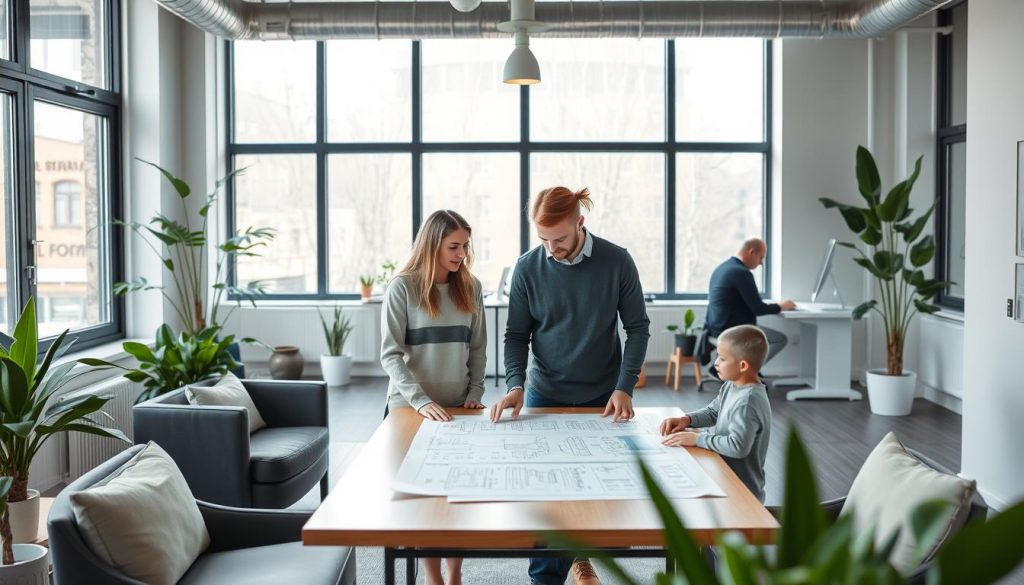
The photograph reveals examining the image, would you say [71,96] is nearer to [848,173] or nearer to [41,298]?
[41,298]

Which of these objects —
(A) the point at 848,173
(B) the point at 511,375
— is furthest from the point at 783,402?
(B) the point at 511,375

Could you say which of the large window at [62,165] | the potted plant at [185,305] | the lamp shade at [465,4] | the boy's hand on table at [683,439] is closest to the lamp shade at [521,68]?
the lamp shade at [465,4]

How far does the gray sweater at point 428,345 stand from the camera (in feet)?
A: 9.62

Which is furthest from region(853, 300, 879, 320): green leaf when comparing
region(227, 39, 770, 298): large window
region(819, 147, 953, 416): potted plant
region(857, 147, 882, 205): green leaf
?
region(227, 39, 770, 298): large window

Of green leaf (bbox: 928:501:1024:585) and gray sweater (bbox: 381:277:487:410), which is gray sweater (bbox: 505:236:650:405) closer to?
gray sweater (bbox: 381:277:487:410)

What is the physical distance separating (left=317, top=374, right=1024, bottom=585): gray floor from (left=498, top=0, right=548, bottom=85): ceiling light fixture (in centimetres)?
213

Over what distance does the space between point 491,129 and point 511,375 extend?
220 inches

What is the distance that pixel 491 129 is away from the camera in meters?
8.22

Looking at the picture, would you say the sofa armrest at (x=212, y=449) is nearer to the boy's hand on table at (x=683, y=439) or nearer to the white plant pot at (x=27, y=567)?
the white plant pot at (x=27, y=567)

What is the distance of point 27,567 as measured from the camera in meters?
2.63

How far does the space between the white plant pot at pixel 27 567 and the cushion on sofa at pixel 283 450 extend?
964 mm

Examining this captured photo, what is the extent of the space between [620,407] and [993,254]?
2583 mm

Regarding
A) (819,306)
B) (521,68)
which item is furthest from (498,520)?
(819,306)

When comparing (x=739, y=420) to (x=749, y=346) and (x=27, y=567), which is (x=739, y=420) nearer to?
(x=749, y=346)
